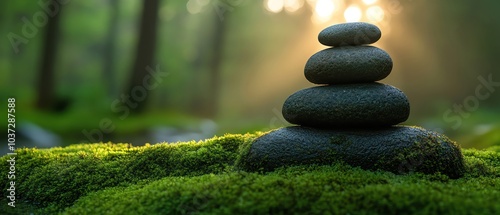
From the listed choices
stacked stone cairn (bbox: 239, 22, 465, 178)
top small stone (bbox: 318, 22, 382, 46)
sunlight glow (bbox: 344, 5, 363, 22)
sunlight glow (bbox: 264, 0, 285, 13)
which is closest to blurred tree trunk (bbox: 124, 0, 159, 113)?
stacked stone cairn (bbox: 239, 22, 465, 178)

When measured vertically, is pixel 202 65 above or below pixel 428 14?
above

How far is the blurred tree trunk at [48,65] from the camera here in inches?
808

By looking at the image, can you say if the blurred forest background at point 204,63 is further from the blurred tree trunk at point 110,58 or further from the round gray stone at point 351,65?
the round gray stone at point 351,65

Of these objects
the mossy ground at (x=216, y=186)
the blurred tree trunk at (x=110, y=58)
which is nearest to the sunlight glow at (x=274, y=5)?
the blurred tree trunk at (x=110, y=58)

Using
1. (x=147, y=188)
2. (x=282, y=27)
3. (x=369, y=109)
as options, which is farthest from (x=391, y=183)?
(x=282, y=27)

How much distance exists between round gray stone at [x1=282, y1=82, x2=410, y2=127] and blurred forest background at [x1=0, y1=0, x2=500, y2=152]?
806cm

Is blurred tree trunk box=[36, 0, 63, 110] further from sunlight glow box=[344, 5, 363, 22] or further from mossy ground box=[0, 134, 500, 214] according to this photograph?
sunlight glow box=[344, 5, 363, 22]

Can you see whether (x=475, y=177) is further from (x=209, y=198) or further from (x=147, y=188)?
(x=147, y=188)

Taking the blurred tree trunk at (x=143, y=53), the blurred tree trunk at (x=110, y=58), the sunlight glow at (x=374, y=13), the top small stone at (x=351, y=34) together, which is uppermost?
the blurred tree trunk at (x=110, y=58)

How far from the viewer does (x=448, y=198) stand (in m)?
4.94

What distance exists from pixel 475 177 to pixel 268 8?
33863 mm

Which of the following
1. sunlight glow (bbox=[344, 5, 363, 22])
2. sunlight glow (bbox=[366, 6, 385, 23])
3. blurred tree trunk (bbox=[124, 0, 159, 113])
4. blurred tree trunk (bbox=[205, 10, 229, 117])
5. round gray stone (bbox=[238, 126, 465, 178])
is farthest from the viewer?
blurred tree trunk (bbox=[205, 10, 229, 117])

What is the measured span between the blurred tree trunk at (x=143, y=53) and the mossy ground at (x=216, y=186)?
9112 millimetres

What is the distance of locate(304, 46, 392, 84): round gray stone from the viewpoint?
7.17 meters
